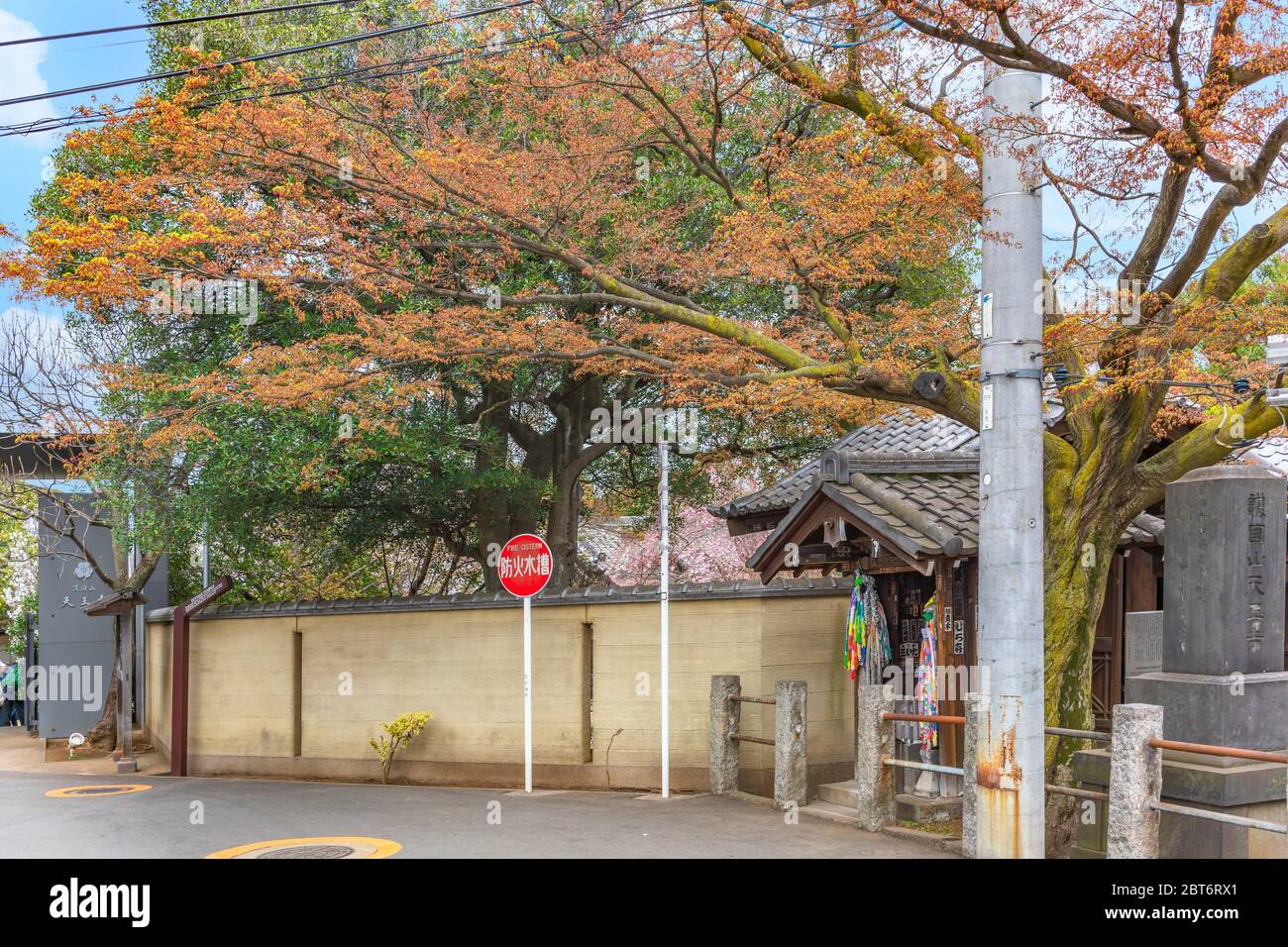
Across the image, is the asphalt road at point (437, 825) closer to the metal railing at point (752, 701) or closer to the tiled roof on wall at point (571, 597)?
the metal railing at point (752, 701)

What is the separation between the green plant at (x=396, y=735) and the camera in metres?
14.9

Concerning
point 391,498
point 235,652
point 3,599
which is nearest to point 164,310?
point 391,498

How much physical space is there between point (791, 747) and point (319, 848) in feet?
Answer: 16.3

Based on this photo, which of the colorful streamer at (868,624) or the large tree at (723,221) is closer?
the large tree at (723,221)

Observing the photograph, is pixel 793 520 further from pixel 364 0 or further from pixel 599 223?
pixel 364 0

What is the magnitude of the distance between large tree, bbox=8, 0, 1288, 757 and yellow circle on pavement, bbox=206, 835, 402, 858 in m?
5.37

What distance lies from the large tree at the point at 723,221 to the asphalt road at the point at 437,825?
9.96 ft

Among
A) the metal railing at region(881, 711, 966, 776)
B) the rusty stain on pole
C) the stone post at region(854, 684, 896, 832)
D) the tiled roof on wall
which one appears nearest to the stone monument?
the metal railing at region(881, 711, 966, 776)

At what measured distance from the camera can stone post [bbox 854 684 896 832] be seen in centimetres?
1044

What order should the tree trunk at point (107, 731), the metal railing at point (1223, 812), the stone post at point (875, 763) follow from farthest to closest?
1. the tree trunk at point (107, 731)
2. the stone post at point (875, 763)
3. the metal railing at point (1223, 812)

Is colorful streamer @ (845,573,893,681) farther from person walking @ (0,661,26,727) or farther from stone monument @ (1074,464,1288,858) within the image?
person walking @ (0,661,26,727)

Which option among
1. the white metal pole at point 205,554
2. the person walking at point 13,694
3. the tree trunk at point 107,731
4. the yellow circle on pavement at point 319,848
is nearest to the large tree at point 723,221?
the white metal pole at point 205,554

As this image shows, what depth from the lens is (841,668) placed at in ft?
43.3

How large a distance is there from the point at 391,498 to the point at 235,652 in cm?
355
